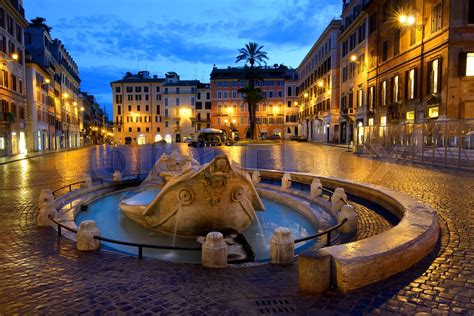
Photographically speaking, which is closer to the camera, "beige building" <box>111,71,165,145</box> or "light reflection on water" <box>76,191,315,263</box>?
"light reflection on water" <box>76,191,315,263</box>

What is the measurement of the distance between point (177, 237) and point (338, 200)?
3712 millimetres

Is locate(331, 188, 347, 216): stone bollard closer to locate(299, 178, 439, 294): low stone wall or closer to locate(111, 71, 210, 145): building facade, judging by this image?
locate(299, 178, 439, 294): low stone wall

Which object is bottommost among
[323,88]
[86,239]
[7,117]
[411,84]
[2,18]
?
[86,239]

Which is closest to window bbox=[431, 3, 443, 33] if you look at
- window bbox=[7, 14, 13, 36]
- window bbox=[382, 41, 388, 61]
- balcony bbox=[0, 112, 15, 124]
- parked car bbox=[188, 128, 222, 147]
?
window bbox=[382, 41, 388, 61]

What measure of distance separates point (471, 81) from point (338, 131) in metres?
29.3

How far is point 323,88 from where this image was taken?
198 ft

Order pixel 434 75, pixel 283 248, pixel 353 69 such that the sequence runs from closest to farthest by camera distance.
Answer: pixel 283 248 < pixel 434 75 < pixel 353 69

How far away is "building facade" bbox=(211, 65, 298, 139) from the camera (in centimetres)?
8800

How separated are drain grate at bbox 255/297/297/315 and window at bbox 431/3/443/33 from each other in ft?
92.2

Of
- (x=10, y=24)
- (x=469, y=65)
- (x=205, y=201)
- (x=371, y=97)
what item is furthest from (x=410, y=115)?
(x=10, y=24)

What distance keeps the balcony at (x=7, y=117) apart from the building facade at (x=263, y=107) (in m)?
56.4

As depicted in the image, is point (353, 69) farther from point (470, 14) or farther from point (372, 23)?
point (470, 14)

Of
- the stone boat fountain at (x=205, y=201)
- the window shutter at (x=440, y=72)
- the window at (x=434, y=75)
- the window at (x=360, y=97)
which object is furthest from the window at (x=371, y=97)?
the stone boat fountain at (x=205, y=201)

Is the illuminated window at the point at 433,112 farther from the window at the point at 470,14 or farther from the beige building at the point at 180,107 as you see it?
the beige building at the point at 180,107
